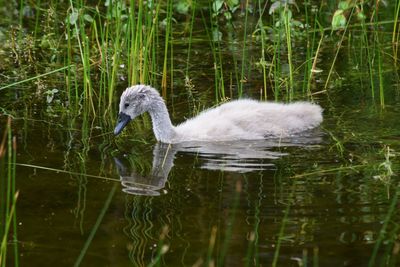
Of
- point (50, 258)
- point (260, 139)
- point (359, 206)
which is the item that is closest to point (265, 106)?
point (260, 139)

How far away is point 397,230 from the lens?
263 inches

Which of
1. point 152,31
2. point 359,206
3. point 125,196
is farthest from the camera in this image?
point 152,31

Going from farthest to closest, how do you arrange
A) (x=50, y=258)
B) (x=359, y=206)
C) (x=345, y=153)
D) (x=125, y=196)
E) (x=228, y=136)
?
1. (x=228, y=136)
2. (x=345, y=153)
3. (x=125, y=196)
4. (x=359, y=206)
5. (x=50, y=258)

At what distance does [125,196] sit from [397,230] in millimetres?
2045

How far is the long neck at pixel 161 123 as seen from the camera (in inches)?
372

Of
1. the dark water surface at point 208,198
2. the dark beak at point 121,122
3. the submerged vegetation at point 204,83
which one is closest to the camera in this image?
the dark water surface at point 208,198

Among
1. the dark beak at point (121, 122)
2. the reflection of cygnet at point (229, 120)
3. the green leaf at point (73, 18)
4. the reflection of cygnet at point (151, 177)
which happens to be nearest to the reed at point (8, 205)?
the reflection of cygnet at point (151, 177)

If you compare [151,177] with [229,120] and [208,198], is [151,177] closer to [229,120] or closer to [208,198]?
[208,198]

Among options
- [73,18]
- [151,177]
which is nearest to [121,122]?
[151,177]

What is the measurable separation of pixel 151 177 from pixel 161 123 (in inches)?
54.5

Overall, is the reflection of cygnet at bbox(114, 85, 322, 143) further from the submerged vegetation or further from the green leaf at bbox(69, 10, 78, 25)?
the green leaf at bbox(69, 10, 78, 25)

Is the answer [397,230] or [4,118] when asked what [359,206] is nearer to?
[397,230]

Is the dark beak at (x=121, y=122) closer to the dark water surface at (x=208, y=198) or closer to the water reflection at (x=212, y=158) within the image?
the dark water surface at (x=208, y=198)

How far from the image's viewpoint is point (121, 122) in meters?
9.41
